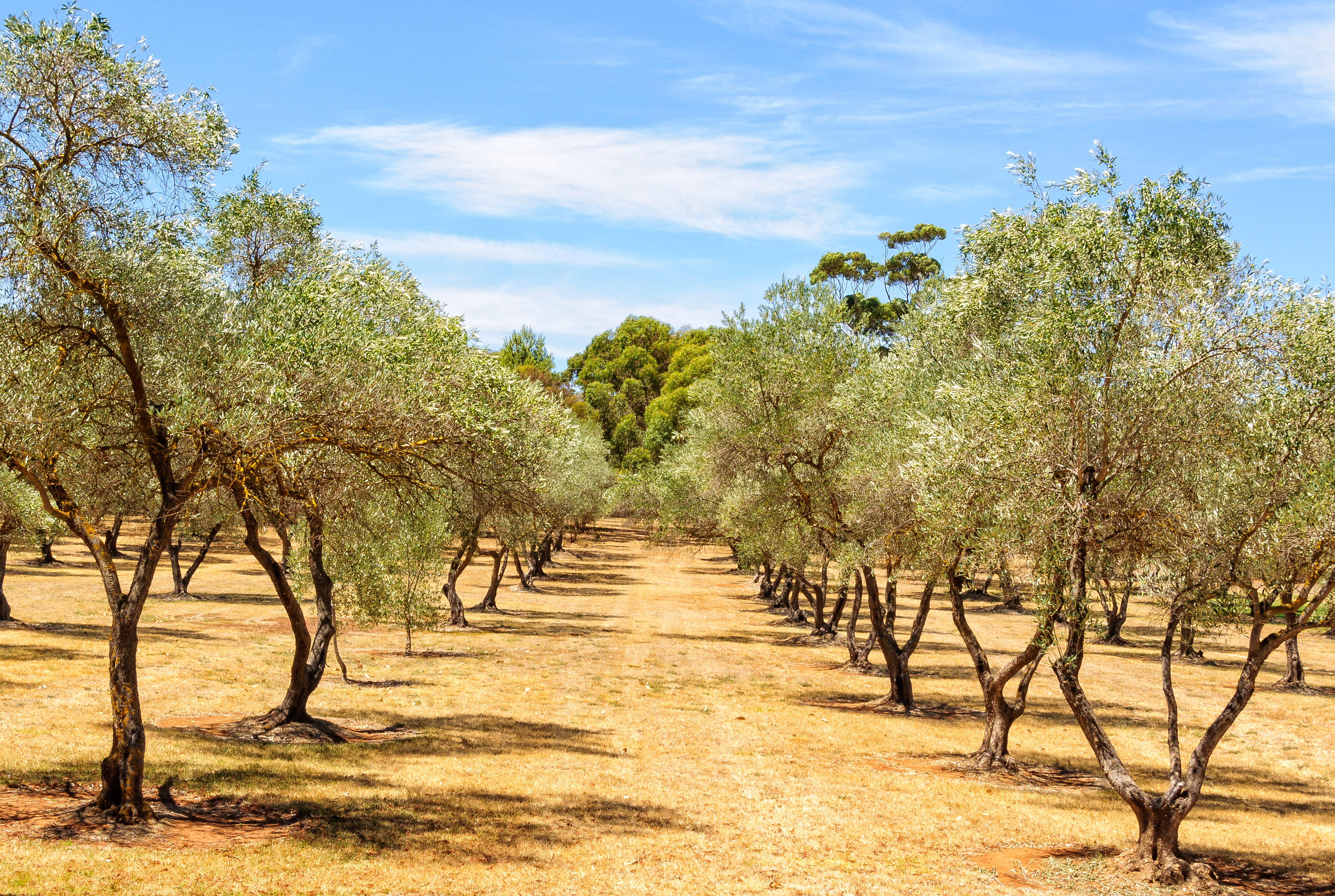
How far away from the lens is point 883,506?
22.6 m

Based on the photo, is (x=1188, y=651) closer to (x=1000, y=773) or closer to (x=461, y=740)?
(x=1000, y=773)

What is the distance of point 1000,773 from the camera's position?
778 inches

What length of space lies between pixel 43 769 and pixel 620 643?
25.6 m

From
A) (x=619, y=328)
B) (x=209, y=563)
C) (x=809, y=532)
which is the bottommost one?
(x=209, y=563)

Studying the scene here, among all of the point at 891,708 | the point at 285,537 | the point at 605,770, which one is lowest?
the point at 891,708

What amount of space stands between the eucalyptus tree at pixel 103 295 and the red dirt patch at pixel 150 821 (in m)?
0.37

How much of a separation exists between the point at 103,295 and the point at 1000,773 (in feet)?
58.5

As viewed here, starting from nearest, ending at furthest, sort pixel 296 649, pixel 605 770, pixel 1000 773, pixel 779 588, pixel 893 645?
pixel 605 770 < pixel 296 649 < pixel 1000 773 < pixel 893 645 < pixel 779 588

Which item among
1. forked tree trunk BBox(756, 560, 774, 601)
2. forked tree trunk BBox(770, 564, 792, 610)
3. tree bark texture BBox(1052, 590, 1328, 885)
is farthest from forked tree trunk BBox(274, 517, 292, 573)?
forked tree trunk BBox(756, 560, 774, 601)

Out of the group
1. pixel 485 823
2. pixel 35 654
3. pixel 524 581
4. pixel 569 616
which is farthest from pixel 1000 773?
pixel 524 581

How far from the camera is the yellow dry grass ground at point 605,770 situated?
1233 cm

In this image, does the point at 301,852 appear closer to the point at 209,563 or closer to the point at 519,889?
the point at 519,889

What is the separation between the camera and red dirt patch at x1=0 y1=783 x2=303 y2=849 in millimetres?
11594

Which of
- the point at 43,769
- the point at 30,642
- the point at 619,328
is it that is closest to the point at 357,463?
the point at 43,769
